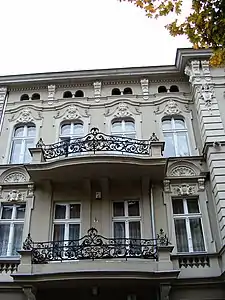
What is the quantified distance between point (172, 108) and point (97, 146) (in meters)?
3.59

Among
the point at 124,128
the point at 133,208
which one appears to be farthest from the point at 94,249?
the point at 124,128

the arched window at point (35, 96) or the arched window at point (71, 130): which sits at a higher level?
the arched window at point (35, 96)

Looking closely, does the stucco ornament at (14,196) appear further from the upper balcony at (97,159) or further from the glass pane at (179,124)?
the glass pane at (179,124)

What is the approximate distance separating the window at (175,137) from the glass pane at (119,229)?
2.96 m

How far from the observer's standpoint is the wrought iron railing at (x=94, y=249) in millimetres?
9297

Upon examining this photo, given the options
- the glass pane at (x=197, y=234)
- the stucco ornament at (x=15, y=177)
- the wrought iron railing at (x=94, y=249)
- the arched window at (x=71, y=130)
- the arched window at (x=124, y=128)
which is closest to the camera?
the wrought iron railing at (x=94, y=249)

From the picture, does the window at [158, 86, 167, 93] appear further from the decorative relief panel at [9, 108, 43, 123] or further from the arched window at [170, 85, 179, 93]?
the decorative relief panel at [9, 108, 43, 123]

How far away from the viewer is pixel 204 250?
1023 centimetres

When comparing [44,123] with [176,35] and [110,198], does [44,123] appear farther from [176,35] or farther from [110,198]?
[176,35]

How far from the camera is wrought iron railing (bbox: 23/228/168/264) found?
9297mm

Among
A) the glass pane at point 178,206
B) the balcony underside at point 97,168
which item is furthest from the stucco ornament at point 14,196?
the glass pane at point 178,206

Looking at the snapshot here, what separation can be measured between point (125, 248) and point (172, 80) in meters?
7.16

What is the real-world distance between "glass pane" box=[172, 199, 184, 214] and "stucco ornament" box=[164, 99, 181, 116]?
3.46m

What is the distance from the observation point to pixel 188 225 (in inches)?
421
